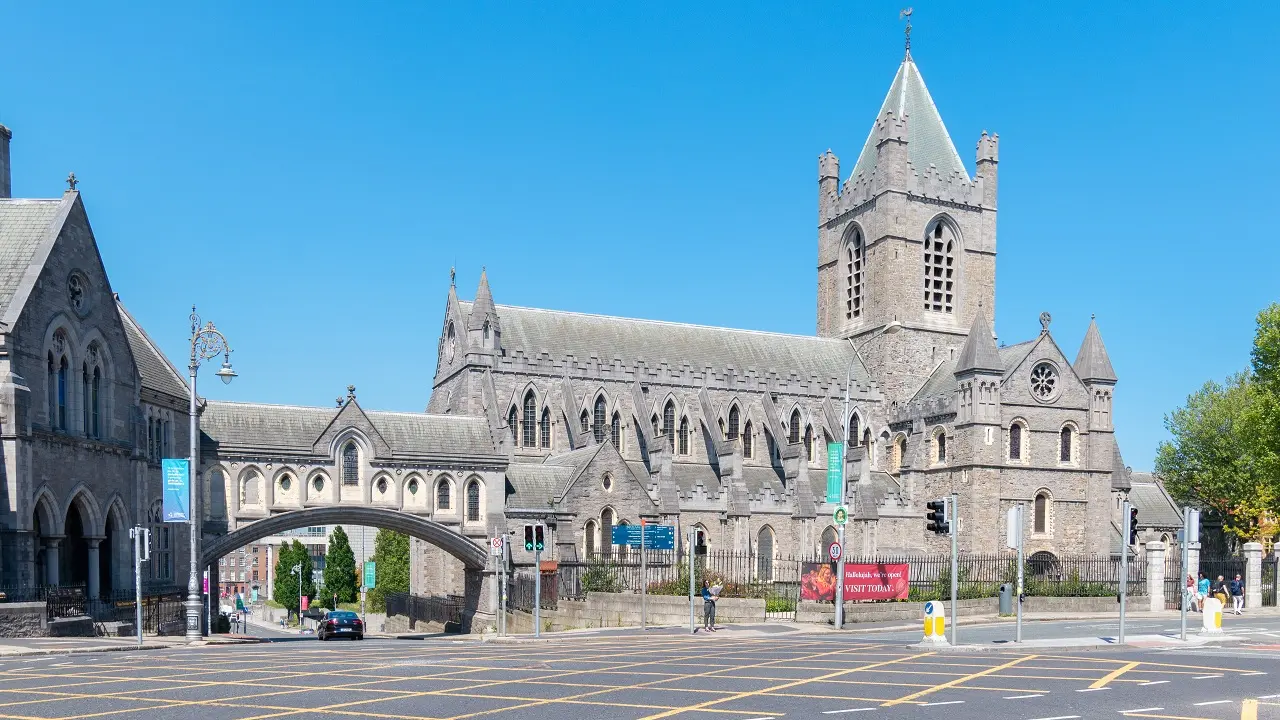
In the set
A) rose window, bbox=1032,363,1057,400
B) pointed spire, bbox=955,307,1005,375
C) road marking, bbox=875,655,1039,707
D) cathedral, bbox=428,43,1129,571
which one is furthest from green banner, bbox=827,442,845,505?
road marking, bbox=875,655,1039,707

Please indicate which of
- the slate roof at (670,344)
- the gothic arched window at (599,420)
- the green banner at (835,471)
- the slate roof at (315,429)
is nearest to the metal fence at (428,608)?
the slate roof at (315,429)

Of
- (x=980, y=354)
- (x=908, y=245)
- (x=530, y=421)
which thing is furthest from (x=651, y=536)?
(x=908, y=245)

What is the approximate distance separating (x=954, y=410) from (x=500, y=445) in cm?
2213

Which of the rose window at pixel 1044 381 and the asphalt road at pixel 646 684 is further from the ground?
the rose window at pixel 1044 381

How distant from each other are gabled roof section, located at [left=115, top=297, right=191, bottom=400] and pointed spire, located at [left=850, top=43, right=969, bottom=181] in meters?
39.5

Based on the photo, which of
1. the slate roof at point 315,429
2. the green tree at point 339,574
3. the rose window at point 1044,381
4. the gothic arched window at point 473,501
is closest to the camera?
the slate roof at point 315,429

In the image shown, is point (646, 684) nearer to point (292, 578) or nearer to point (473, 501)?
point (473, 501)

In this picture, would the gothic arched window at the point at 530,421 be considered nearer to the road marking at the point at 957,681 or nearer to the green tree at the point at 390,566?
the green tree at the point at 390,566

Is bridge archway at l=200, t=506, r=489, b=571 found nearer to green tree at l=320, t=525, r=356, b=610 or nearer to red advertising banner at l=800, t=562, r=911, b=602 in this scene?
red advertising banner at l=800, t=562, r=911, b=602

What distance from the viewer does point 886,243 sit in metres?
67.4

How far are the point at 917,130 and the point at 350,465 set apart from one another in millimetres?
37785

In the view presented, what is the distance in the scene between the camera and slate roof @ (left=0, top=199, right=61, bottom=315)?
3394 centimetres

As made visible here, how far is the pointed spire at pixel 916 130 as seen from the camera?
2741 inches

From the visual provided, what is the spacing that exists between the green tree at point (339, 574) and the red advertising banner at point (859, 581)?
6203 centimetres
